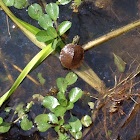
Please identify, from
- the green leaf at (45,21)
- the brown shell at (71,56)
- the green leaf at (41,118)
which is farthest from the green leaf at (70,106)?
the green leaf at (45,21)

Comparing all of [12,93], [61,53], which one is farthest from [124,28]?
A: [12,93]

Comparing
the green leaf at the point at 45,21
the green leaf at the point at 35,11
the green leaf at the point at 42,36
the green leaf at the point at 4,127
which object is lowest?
the green leaf at the point at 4,127

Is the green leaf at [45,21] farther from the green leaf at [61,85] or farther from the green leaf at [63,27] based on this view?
the green leaf at [61,85]

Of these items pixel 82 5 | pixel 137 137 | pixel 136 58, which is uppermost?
pixel 82 5

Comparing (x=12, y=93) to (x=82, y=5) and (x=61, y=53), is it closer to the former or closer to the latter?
(x=61, y=53)

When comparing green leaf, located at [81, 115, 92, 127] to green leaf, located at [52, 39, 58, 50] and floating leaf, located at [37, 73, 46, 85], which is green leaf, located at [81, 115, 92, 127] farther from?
green leaf, located at [52, 39, 58, 50]

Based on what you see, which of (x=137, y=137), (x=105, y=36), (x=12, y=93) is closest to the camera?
(x=137, y=137)

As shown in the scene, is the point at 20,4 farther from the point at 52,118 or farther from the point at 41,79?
the point at 52,118
